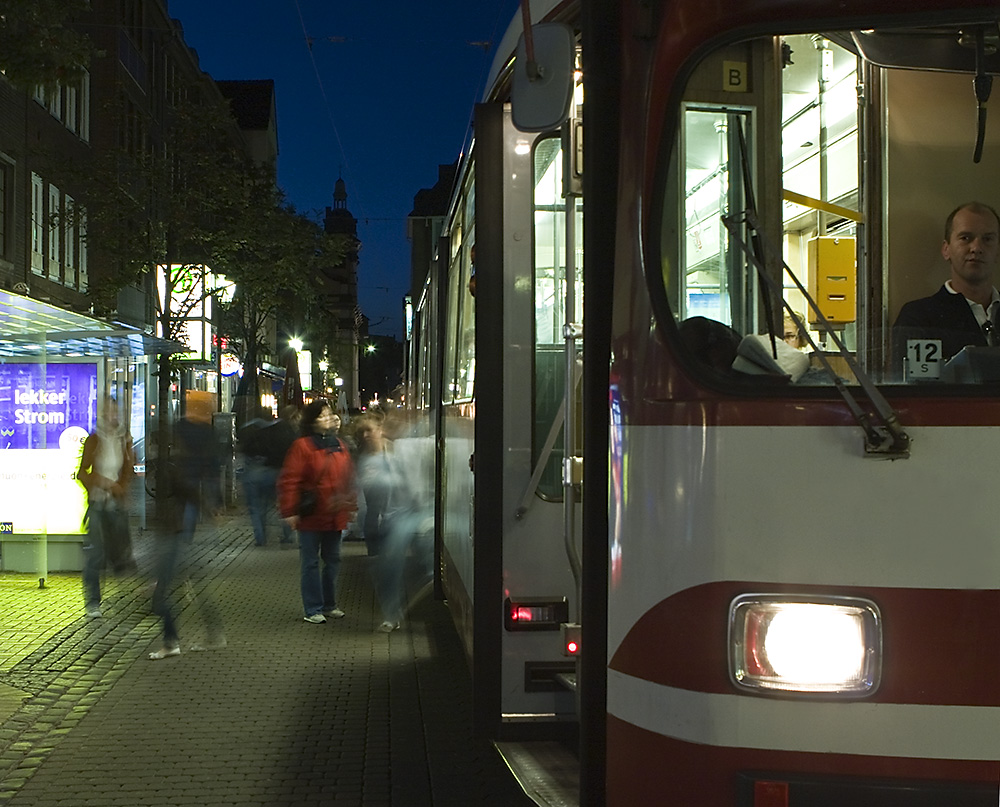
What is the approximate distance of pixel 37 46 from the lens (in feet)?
34.1

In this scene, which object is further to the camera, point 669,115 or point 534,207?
point 534,207

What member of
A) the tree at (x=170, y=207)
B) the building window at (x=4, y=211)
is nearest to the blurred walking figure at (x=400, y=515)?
the tree at (x=170, y=207)

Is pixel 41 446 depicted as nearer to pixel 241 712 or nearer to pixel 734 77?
pixel 241 712

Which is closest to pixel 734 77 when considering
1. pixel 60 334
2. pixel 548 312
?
pixel 548 312

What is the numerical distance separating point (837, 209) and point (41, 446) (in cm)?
1166

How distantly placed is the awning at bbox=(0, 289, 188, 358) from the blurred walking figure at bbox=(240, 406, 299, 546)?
5.34 feet

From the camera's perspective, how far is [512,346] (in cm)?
538

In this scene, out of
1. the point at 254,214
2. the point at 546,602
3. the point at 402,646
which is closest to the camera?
the point at 546,602

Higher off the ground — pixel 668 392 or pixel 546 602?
pixel 668 392

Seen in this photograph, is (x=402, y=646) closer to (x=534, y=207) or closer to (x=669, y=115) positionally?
(x=534, y=207)

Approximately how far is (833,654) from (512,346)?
8.73 feet

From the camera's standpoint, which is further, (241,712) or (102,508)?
(102,508)

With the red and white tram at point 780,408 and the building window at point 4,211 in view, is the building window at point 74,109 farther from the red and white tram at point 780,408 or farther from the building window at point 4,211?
the red and white tram at point 780,408

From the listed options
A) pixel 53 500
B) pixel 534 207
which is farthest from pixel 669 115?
pixel 53 500
